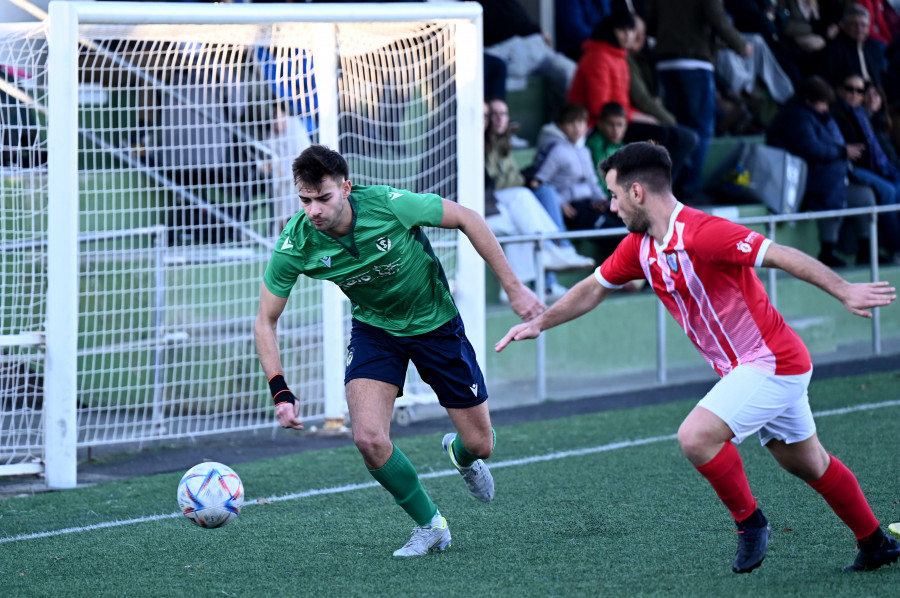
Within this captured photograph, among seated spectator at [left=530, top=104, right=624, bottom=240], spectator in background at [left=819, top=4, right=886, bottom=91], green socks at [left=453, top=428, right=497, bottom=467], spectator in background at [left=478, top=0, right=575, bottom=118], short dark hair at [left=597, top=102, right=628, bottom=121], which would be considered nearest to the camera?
green socks at [left=453, top=428, right=497, bottom=467]

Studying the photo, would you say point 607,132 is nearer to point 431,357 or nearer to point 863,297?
point 431,357

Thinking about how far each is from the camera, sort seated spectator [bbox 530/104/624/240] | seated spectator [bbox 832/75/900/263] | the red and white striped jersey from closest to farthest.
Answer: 1. the red and white striped jersey
2. seated spectator [bbox 530/104/624/240]
3. seated spectator [bbox 832/75/900/263]

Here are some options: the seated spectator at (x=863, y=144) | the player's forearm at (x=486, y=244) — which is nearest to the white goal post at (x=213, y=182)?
the player's forearm at (x=486, y=244)

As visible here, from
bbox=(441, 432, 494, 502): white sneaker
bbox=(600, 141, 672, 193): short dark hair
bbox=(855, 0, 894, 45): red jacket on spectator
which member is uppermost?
bbox=(855, 0, 894, 45): red jacket on spectator

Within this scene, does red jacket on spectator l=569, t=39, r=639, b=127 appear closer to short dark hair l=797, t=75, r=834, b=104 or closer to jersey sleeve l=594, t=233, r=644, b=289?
short dark hair l=797, t=75, r=834, b=104

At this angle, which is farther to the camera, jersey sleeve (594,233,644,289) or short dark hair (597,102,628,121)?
short dark hair (597,102,628,121)

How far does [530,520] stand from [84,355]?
3.83 meters

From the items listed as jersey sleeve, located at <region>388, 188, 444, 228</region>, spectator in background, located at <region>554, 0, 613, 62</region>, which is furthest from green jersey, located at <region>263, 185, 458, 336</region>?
spectator in background, located at <region>554, 0, 613, 62</region>

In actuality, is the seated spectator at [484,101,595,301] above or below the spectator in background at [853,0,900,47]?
below

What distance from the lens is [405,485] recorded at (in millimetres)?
5121

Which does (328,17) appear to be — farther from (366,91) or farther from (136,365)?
(136,365)

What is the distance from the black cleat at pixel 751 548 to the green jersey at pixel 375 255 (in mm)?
1661

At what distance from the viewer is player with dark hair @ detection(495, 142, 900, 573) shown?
4359 millimetres

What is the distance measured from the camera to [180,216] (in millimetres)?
8734
